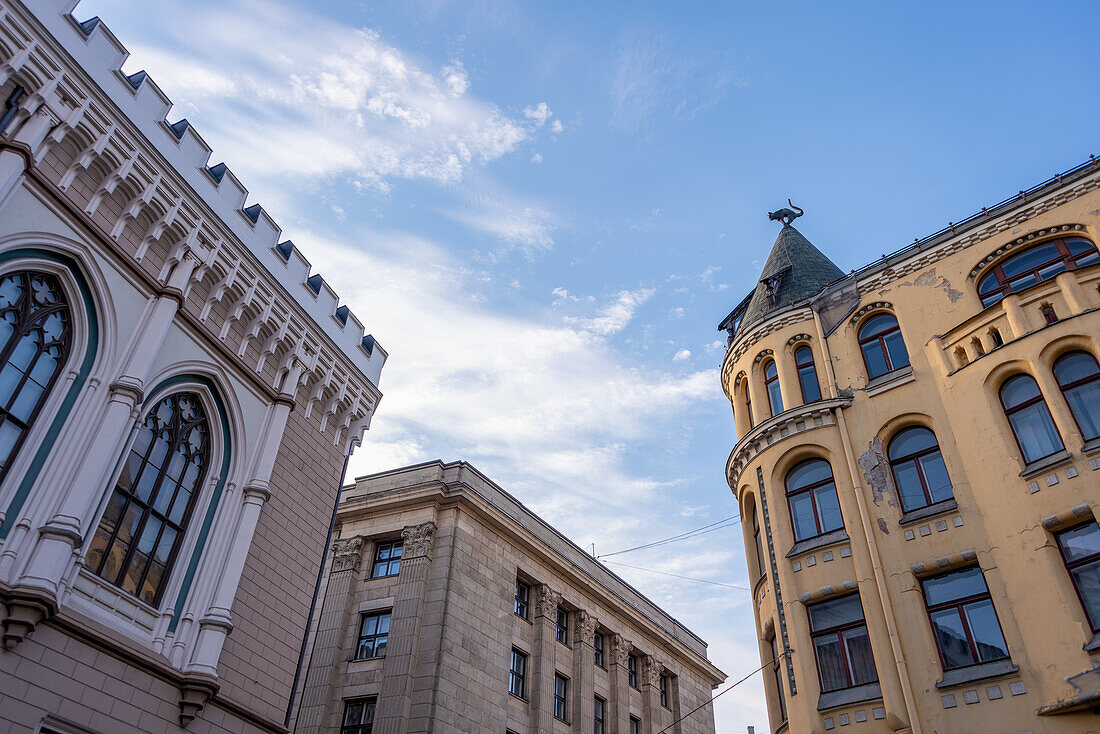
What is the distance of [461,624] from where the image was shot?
31516 millimetres

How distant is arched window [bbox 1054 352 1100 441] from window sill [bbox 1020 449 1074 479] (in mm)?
617

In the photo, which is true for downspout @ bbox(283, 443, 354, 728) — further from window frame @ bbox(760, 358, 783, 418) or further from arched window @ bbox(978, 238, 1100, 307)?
arched window @ bbox(978, 238, 1100, 307)

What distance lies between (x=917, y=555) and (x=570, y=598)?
2249 centimetres

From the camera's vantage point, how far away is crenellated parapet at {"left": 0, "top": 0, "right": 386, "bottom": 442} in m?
15.0

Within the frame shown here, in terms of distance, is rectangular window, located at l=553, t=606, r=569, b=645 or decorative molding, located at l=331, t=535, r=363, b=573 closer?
decorative molding, located at l=331, t=535, r=363, b=573

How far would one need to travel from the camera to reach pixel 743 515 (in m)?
23.8

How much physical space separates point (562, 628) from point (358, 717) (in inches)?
446

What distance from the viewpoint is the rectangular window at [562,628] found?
3791 cm

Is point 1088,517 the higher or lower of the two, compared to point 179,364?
lower

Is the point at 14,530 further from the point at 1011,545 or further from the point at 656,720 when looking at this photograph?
the point at 656,720

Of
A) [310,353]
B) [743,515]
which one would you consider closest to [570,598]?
[743,515]

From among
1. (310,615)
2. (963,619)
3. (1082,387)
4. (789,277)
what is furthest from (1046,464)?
(310,615)

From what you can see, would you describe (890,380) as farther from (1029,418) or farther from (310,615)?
(310,615)

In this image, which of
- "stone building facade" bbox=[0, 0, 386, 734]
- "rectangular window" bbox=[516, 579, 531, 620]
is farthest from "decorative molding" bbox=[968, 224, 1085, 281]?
"rectangular window" bbox=[516, 579, 531, 620]
